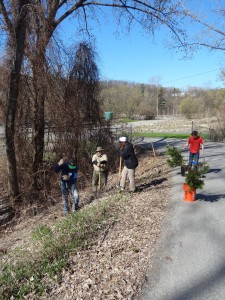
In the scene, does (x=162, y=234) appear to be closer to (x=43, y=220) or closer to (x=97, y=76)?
(x=43, y=220)

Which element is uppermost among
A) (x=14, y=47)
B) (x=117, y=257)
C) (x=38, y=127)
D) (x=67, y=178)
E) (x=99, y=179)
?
(x=14, y=47)

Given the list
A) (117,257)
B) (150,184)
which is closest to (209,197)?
(150,184)

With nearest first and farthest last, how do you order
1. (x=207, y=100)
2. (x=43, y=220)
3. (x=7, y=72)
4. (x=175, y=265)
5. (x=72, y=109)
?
(x=175, y=265), (x=43, y=220), (x=7, y=72), (x=72, y=109), (x=207, y=100)

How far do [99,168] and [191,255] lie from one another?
566 cm

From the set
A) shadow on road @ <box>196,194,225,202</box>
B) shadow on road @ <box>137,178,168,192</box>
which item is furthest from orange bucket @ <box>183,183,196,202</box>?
shadow on road @ <box>137,178,168,192</box>

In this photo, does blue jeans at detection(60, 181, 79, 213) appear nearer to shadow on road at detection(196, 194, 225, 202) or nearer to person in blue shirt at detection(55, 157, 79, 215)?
person in blue shirt at detection(55, 157, 79, 215)

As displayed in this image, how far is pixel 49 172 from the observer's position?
12.6 metres

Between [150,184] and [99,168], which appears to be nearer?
[99,168]

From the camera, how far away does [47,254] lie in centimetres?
528

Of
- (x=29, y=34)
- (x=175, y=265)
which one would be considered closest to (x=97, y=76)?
(x=29, y=34)

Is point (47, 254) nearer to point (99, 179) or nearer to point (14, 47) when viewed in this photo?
point (99, 179)

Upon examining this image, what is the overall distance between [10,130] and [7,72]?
2555mm

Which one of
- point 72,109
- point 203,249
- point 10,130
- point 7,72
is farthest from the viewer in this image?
point 72,109

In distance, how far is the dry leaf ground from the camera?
427cm
